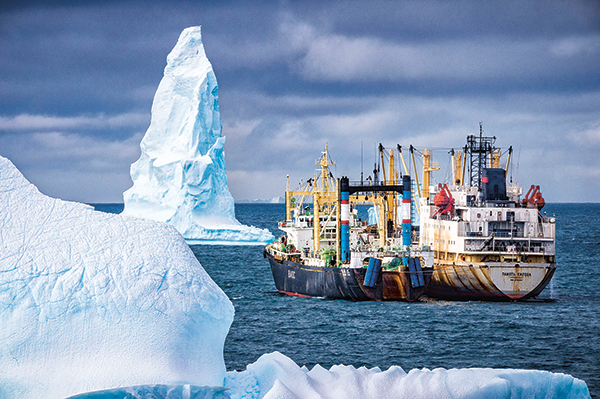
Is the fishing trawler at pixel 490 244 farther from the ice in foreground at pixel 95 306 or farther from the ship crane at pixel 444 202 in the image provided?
the ice in foreground at pixel 95 306

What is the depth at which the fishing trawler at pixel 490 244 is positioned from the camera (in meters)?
34.5

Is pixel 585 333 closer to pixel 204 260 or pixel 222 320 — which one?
pixel 222 320

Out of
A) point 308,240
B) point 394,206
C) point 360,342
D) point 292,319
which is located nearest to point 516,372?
point 360,342

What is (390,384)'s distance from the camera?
1238 cm

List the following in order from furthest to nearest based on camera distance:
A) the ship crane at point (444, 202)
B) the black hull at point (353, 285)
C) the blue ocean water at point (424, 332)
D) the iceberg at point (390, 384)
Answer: the ship crane at point (444, 202) → the black hull at point (353, 285) → the blue ocean water at point (424, 332) → the iceberg at point (390, 384)

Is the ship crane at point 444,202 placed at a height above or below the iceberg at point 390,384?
above

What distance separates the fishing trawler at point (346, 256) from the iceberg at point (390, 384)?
818 inches

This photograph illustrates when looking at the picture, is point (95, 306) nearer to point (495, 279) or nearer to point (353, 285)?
point (353, 285)

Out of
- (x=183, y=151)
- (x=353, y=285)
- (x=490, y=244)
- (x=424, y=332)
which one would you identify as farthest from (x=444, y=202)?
(x=183, y=151)

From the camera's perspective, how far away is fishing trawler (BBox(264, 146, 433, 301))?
3447 cm

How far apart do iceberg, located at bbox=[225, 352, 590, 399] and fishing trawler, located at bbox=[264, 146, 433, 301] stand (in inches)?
818

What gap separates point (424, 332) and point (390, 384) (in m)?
15.1

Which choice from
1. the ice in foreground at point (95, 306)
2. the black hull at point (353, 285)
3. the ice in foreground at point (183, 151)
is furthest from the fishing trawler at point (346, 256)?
the ice in foreground at point (95, 306)

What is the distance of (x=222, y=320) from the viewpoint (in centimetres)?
Result: 1272
